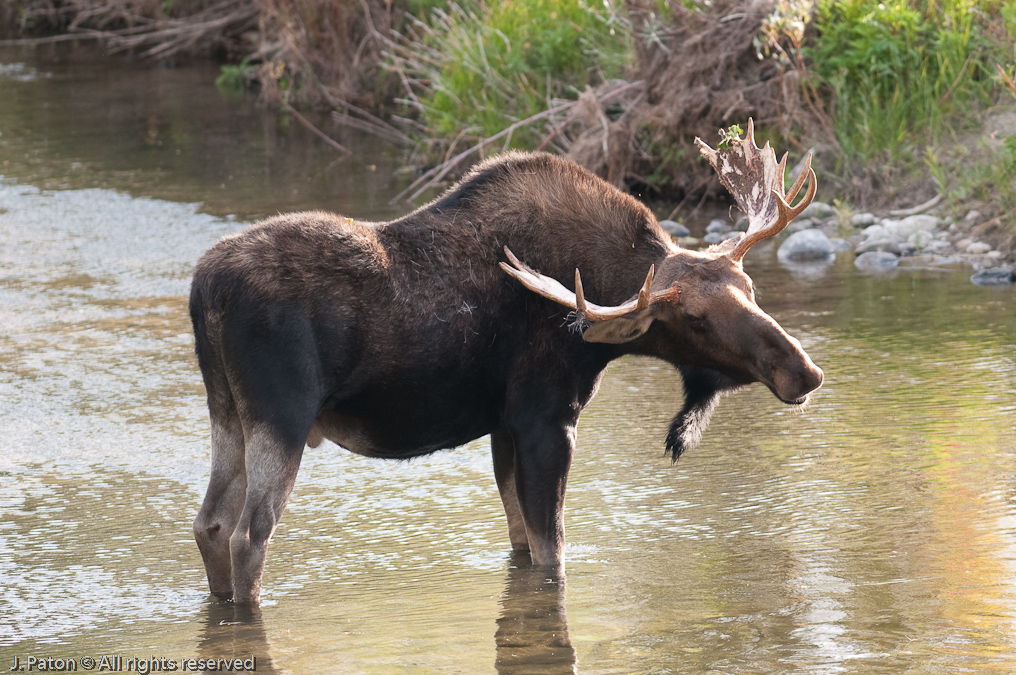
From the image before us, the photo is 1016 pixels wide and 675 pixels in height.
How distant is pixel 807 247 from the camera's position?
10961mm

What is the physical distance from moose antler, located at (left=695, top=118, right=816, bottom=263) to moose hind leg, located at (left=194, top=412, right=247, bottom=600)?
2.19 metres

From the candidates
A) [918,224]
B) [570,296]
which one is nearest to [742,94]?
[918,224]

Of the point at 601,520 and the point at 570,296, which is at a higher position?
the point at 570,296

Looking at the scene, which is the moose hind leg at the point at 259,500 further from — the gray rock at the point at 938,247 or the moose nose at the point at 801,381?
the gray rock at the point at 938,247

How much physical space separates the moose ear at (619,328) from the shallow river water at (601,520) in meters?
0.97

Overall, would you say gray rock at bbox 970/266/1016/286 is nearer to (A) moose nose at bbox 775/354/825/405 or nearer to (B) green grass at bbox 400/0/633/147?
(B) green grass at bbox 400/0/633/147

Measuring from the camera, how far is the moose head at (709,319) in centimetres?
512

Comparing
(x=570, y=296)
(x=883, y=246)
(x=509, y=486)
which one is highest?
(x=570, y=296)

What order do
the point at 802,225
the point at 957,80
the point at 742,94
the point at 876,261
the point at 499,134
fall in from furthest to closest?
the point at 499,134
the point at 742,94
the point at 802,225
the point at 957,80
the point at 876,261

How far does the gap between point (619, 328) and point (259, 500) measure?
155cm

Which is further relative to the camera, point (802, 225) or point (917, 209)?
point (802, 225)

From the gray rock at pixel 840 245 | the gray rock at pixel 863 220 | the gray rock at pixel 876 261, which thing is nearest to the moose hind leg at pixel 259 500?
the gray rock at pixel 876 261

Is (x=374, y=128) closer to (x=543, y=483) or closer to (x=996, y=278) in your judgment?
(x=996, y=278)

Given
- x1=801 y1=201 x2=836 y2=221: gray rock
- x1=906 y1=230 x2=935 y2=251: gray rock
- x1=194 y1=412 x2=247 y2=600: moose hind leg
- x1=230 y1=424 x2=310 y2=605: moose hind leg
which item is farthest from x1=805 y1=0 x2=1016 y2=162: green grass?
x1=230 y1=424 x2=310 y2=605: moose hind leg
